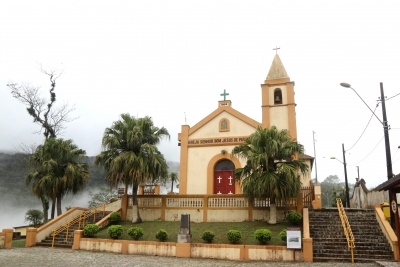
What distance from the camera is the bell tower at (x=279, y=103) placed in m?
24.6

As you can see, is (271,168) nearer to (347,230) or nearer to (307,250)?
(347,230)

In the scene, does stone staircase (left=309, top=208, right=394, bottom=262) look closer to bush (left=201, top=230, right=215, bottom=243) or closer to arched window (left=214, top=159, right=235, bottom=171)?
bush (left=201, top=230, right=215, bottom=243)

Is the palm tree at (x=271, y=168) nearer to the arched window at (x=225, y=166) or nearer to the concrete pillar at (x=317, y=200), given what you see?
the concrete pillar at (x=317, y=200)

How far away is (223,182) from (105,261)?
40.9 ft

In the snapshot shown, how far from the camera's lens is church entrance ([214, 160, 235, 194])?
2428 cm

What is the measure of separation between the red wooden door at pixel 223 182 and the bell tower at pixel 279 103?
4.42 m

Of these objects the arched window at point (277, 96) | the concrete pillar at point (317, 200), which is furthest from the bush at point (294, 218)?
the arched window at point (277, 96)

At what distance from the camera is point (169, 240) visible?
52.5 feet

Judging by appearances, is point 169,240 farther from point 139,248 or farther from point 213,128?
point 213,128

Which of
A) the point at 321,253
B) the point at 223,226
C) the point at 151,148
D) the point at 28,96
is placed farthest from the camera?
the point at 28,96

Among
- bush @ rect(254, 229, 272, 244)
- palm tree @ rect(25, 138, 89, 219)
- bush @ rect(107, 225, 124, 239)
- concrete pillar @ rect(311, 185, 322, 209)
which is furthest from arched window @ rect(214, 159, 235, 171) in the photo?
bush @ rect(254, 229, 272, 244)

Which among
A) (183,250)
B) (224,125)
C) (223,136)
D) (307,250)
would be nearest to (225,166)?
(223,136)

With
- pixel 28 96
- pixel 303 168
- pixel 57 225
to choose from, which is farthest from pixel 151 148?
pixel 28 96

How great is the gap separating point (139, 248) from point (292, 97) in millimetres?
15396
